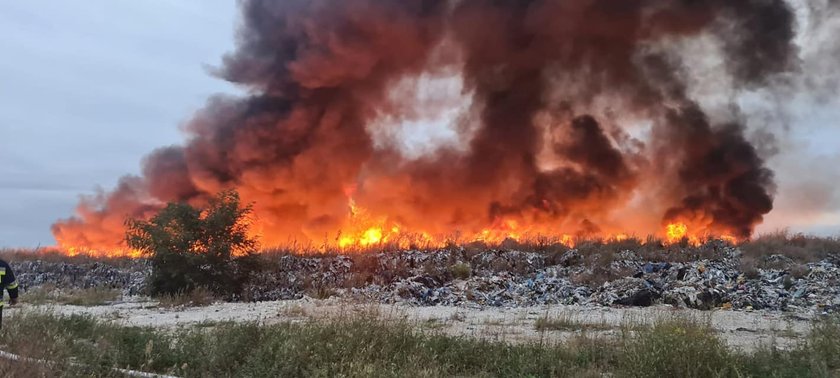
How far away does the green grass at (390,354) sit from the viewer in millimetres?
6492

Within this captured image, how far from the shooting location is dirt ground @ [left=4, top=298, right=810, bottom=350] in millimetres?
9844

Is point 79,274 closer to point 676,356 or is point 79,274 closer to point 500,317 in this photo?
point 500,317

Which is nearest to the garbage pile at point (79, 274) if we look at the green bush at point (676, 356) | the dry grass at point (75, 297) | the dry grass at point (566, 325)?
the dry grass at point (75, 297)

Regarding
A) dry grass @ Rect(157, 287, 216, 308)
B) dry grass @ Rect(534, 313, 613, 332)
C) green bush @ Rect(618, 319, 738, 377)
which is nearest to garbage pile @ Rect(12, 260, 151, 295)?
dry grass @ Rect(157, 287, 216, 308)

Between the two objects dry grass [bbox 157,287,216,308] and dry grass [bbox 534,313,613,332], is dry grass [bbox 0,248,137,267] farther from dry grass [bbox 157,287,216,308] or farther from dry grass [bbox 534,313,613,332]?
dry grass [bbox 534,313,613,332]

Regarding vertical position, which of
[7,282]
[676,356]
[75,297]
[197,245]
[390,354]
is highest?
[197,245]

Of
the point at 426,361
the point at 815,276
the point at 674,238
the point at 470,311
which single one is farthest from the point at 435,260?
the point at 426,361

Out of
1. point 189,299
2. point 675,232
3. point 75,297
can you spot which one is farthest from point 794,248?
point 75,297

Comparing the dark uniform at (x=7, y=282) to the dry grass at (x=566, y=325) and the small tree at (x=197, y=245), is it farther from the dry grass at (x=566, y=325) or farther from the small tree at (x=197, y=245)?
the small tree at (x=197, y=245)

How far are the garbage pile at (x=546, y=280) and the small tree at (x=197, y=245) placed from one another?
0.98 m

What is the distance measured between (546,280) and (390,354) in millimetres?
10816

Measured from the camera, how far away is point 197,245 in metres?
Result: 17.5

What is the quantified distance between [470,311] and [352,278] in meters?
5.82

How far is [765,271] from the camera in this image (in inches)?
660
